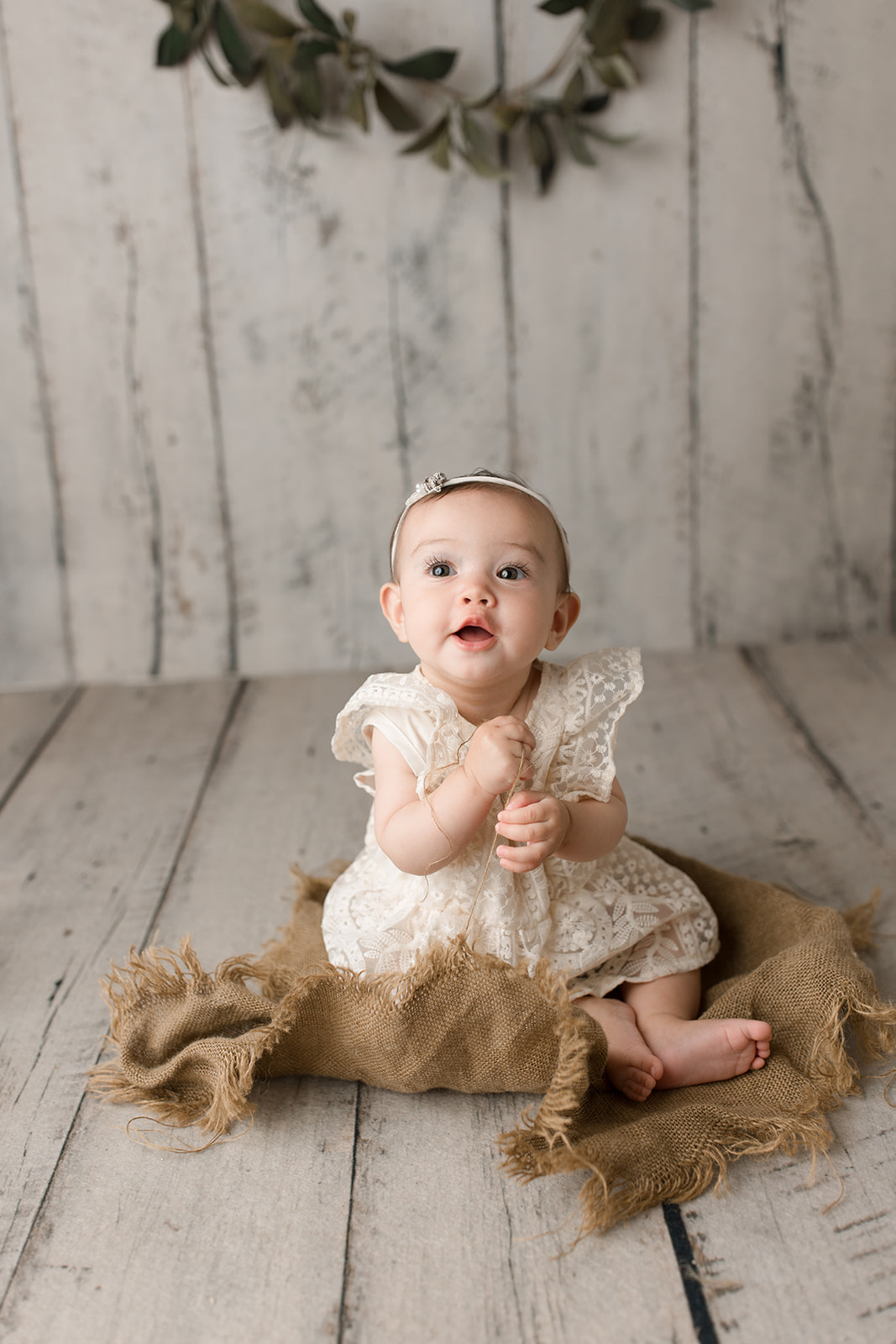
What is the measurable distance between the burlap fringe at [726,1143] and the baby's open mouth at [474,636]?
0.37 metres

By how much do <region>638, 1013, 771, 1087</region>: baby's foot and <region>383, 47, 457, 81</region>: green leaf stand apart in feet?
4.77

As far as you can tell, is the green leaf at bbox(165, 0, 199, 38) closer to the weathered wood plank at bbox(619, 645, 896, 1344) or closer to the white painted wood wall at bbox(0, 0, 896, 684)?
the white painted wood wall at bbox(0, 0, 896, 684)

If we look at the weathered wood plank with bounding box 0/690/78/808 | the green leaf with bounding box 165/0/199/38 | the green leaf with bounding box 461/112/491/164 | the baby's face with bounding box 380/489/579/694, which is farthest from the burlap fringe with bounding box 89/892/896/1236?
the green leaf with bounding box 165/0/199/38

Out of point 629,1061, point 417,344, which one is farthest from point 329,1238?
point 417,344

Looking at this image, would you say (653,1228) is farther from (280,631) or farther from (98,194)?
(98,194)

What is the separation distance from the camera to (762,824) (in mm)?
1416

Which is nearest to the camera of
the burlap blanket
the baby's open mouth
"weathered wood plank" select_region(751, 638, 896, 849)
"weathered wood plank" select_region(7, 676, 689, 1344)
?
"weathered wood plank" select_region(7, 676, 689, 1344)

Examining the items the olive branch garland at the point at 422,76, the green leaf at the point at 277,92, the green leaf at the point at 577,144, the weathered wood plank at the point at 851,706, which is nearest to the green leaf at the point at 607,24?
the olive branch garland at the point at 422,76

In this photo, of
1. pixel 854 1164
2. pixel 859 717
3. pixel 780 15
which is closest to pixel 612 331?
pixel 780 15

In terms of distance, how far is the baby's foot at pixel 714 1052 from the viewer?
0.91m

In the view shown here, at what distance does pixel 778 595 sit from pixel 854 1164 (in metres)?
1.37

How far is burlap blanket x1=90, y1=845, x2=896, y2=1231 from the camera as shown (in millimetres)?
822

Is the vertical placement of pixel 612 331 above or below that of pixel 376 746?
above

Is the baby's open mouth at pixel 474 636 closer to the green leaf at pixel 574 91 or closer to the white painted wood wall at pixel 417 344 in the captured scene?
the white painted wood wall at pixel 417 344
